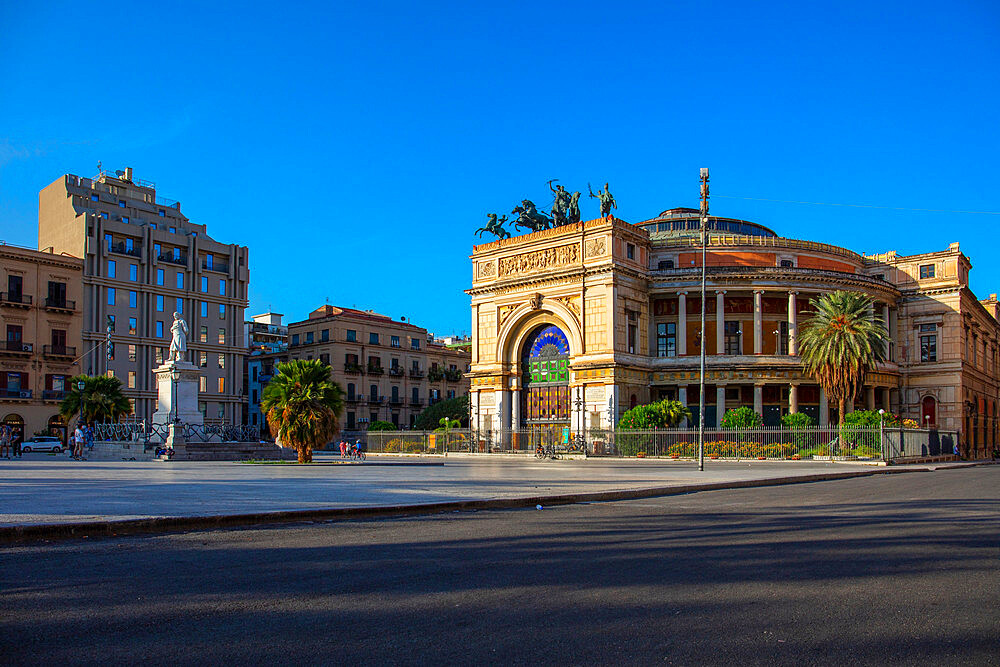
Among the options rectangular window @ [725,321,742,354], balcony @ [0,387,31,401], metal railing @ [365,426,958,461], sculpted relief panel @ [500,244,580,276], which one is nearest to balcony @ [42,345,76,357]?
balcony @ [0,387,31,401]

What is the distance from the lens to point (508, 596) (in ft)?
24.5

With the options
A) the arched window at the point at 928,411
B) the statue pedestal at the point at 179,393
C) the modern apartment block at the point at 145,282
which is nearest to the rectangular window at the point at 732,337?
the arched window at the point at 928,411

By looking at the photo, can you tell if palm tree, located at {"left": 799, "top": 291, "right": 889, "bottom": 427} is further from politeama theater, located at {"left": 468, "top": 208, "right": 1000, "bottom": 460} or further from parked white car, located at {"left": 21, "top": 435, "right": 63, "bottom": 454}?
parked white car, located at {"left": 21, "top": 435, "right": 63, "bottom": 454}

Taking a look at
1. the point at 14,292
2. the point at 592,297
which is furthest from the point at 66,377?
the point at 592,297

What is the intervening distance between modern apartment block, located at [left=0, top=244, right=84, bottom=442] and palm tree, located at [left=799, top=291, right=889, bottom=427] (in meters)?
57.2

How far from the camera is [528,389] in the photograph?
65.2m

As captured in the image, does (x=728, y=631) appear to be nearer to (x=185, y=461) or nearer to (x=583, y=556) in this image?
(x=583, y=556)

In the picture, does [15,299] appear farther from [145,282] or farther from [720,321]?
[720,321]

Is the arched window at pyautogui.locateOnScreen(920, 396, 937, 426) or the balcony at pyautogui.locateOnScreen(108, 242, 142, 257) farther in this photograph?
the balcony at pyautogui.locateOnScreen(108, 242, 142, 257)

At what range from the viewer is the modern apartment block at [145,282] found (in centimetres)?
7331

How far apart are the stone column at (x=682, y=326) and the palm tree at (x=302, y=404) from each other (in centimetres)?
3330

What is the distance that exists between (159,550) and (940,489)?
2087 centimetres

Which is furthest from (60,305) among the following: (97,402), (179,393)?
(179,393)

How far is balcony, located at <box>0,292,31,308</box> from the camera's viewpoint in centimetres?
6725
